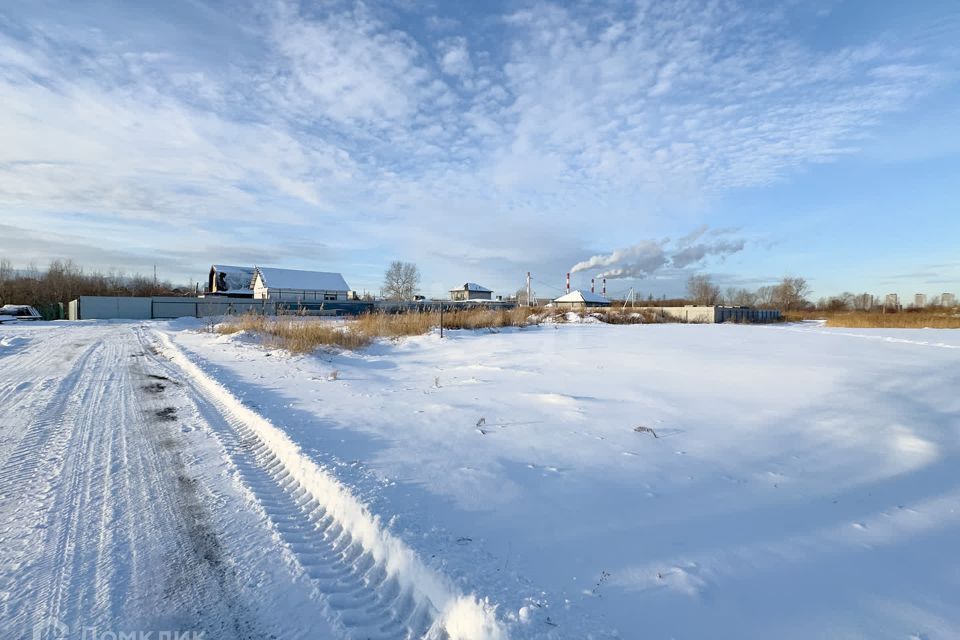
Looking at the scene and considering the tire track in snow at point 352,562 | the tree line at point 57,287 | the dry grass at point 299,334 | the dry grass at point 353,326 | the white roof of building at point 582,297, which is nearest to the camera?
the tire track in snow at point 352,562

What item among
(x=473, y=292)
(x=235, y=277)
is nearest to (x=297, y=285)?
(x=235, y=277)

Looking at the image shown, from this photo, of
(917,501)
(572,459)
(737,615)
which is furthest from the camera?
(572,459)

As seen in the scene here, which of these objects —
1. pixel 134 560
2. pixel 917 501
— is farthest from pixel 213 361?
pixel 917 501

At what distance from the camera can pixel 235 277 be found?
51625mm

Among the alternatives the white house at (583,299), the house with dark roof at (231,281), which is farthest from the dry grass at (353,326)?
the white house at (583,299)

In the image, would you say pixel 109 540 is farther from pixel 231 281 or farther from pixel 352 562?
pixel 231 281

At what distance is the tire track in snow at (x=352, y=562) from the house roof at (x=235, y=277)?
55.2m

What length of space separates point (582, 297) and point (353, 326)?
5672 cm

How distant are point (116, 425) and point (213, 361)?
5115 millimetres

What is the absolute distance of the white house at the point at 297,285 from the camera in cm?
4669

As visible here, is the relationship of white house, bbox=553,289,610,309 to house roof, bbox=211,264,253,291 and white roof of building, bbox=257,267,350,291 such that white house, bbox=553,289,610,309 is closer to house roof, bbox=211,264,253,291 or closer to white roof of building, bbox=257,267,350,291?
white roof of building, bbox=257,267,350,291

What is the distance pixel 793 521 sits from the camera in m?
2.70

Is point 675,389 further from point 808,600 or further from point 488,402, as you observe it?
point 808,600

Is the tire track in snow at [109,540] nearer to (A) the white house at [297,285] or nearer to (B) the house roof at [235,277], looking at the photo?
(A) the white house at [297,285]
